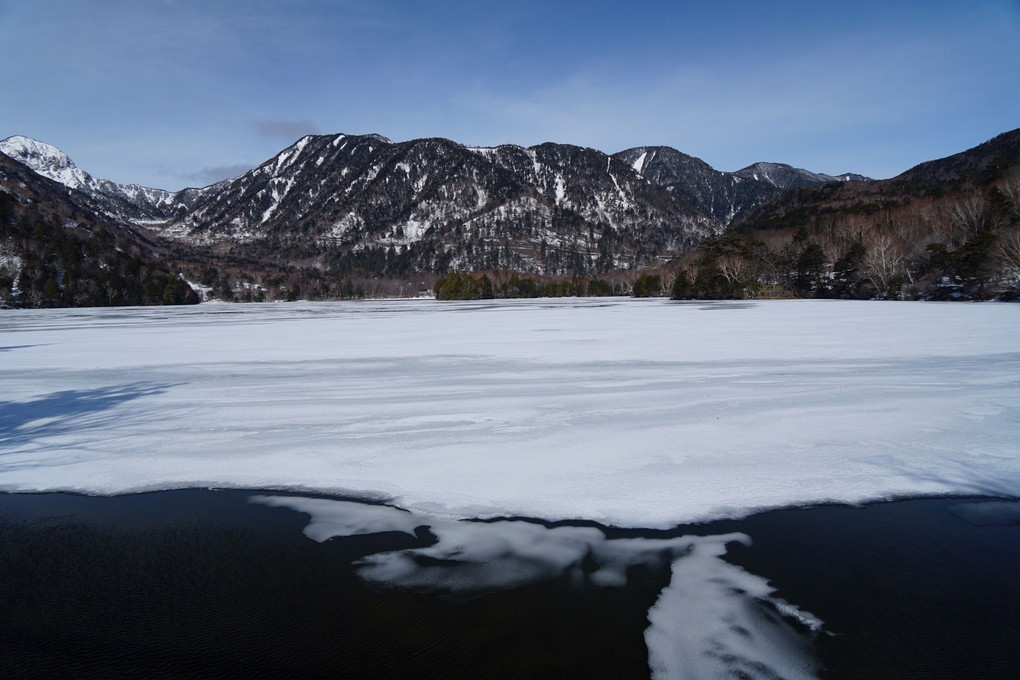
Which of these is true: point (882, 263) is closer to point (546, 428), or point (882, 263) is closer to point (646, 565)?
point (546, 428)

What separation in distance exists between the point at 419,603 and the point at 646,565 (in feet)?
7.00

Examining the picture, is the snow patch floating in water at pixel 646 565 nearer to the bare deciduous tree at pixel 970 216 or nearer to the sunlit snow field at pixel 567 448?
the sunlit snow field at pixel 567 448

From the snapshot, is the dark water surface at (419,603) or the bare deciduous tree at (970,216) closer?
the dark water surface at (419,603)

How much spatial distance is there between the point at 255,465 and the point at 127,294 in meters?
133

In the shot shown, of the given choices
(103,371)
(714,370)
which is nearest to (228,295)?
(103,371)

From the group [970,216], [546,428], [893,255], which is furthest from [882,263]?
[546,428]

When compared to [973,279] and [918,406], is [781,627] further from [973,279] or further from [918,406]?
[973,279]

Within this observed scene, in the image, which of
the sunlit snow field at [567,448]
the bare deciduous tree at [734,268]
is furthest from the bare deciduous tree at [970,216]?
the sunlit snow field at [567,448]

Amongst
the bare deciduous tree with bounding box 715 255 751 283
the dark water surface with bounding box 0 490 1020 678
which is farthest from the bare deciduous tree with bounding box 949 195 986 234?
the dark water surface with bounding box 0 490 1020 678

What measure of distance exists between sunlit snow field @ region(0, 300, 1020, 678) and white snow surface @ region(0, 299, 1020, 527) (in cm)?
5

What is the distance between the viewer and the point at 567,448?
798cm

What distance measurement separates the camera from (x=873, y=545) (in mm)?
5281

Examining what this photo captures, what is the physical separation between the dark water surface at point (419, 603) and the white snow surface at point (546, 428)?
0.86 meters

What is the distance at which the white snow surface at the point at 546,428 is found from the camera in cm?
660
